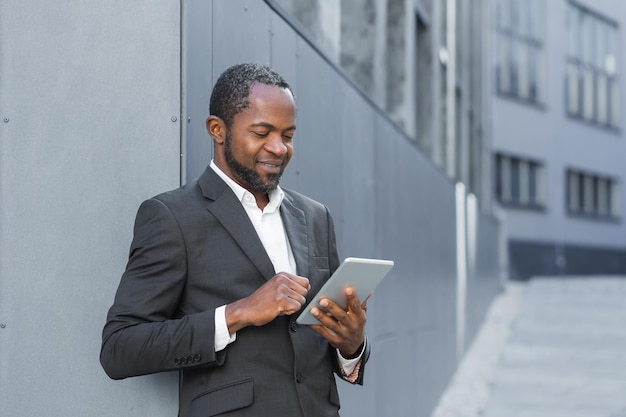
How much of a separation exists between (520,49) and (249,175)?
118 feet

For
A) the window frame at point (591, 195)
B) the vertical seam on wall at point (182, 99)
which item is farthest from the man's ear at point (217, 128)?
the window frame at point (591, 195)

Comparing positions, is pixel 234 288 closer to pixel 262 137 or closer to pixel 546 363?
pixel 262 137

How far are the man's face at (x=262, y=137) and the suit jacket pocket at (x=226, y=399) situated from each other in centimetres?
54

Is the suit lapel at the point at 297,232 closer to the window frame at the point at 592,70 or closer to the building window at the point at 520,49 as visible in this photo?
the building window at the point at 520,49

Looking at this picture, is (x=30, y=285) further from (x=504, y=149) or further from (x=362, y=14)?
(x=504, y=149)

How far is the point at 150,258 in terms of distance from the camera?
2.63 meters

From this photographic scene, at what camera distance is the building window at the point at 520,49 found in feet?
120

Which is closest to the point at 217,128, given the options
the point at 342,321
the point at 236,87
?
the point at 236,87

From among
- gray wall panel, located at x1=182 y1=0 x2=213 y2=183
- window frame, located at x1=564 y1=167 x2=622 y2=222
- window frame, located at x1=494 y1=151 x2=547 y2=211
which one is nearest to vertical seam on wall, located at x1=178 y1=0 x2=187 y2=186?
gray wall panel, located at x1=182 y1=0 x2=213 y2=183

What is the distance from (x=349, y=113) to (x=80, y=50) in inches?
106

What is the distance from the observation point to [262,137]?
2779 millimetres

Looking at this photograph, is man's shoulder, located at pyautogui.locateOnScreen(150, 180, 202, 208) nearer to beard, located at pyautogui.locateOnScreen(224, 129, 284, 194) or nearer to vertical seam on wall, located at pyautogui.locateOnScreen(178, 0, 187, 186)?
beard, located at pyautogui.locateOnScreen(224, 129, 284, 194)

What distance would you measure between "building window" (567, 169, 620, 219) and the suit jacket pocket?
125 ft

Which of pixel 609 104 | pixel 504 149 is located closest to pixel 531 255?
pixel 504 149
